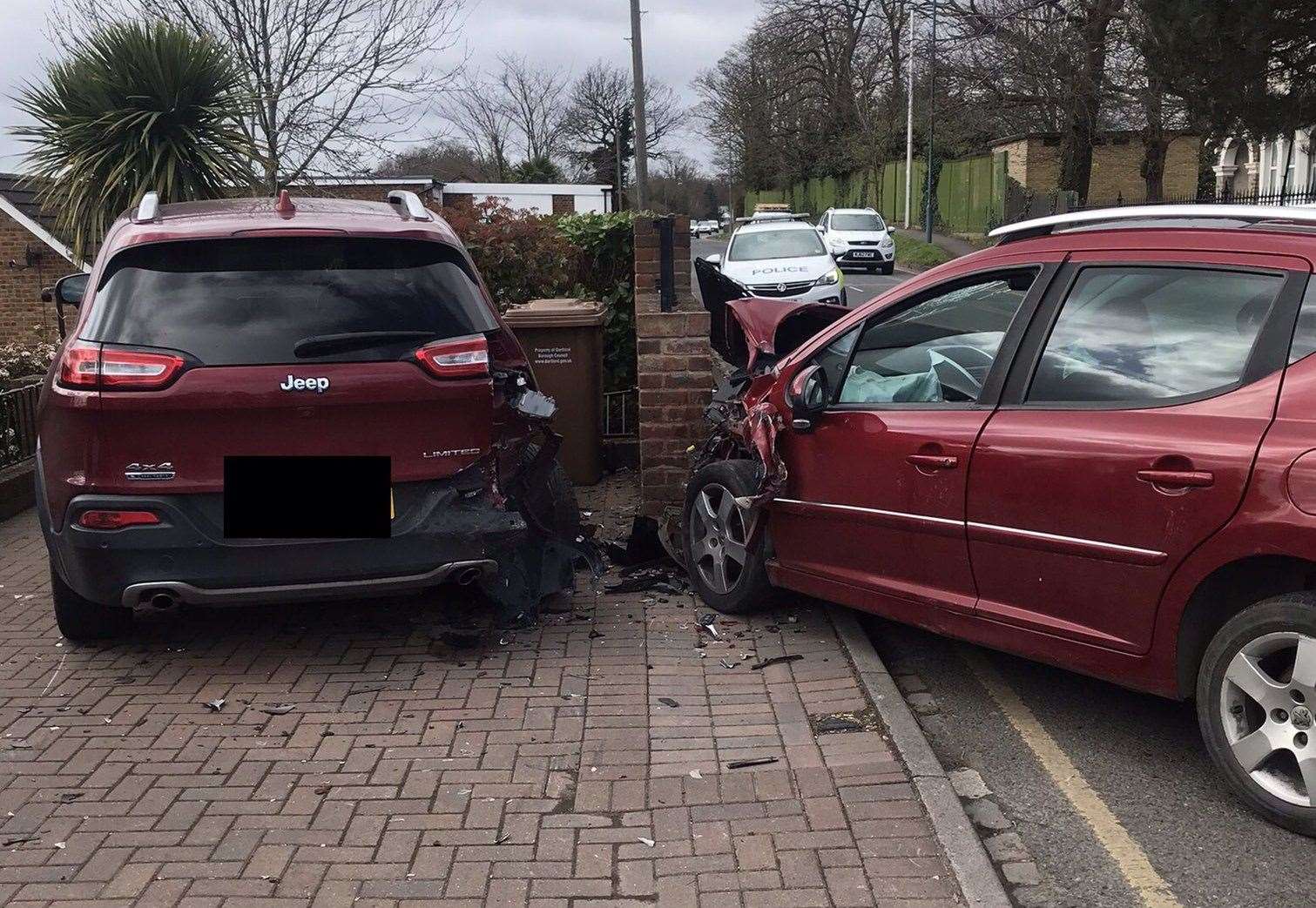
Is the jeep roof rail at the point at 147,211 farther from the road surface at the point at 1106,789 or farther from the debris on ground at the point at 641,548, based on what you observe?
the road surface at the point at 1106,789

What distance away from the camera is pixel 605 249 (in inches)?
386

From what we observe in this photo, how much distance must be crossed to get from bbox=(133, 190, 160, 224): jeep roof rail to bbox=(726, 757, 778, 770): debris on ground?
3145 millimetres

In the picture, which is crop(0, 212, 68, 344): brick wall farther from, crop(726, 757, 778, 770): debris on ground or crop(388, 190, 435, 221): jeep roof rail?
crop(726, 757, 778, 770): debris on ground

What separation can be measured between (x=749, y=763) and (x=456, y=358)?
1.90 m

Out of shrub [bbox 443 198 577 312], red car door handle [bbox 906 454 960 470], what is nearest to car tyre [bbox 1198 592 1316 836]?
red car door handle [bbox 906 454 960 470]

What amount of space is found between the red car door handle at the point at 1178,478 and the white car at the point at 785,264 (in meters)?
14.5

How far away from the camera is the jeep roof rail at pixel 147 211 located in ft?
16.3

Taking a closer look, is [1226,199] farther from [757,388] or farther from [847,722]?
[847,722]

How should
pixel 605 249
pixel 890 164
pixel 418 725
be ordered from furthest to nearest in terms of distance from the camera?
1. pixel 890 164
2. pixel 605 249
3. pixel 418 725

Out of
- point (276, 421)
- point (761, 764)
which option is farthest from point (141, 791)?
point (761, 764)

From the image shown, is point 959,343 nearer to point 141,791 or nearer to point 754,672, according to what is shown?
point 754,672

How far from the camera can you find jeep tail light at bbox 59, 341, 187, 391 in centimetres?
441

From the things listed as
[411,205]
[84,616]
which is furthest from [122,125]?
[84,616]

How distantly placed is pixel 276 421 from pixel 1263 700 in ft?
11.2
